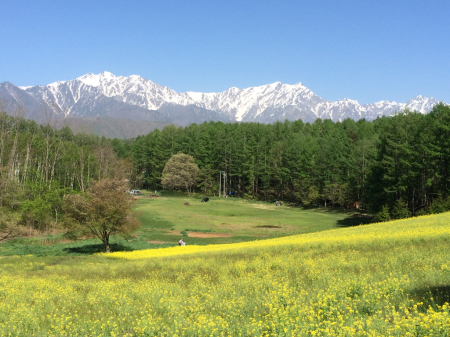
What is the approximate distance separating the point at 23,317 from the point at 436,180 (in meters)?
64.8

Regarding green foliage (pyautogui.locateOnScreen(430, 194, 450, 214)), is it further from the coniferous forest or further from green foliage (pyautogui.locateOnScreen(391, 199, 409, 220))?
green foliage (pyautogui.locateOnScreen(391, 199, 409, 220))

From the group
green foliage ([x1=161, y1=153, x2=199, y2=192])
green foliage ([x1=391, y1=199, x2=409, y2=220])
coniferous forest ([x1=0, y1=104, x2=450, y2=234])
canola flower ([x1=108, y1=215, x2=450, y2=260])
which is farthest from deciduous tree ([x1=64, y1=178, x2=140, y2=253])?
green foliage ([x1=161, y1=153, x2=199, y2=192])

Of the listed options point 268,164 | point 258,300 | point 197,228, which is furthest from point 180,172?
point 258,300

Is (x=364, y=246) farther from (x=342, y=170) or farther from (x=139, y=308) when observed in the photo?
(x=342, y=170)

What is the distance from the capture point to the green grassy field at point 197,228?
40.4 m

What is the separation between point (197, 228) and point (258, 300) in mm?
48426

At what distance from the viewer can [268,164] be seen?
4587 inches

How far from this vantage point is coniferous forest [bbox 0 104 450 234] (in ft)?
191

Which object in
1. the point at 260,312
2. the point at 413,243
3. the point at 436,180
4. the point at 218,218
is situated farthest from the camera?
the point at 218,218

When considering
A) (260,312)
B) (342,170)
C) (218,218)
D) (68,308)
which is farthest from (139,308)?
(342,170)

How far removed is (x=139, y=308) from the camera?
11344 millimetres

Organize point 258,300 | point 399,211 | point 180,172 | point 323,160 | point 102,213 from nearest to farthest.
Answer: point 258,300 < point 102,213 < point 399,211 < point 323,160 < point 180,172

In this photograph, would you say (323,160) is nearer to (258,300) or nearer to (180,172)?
(180,172)

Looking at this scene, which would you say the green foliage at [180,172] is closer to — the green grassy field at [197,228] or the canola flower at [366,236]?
the green grassy field at [197,228]
